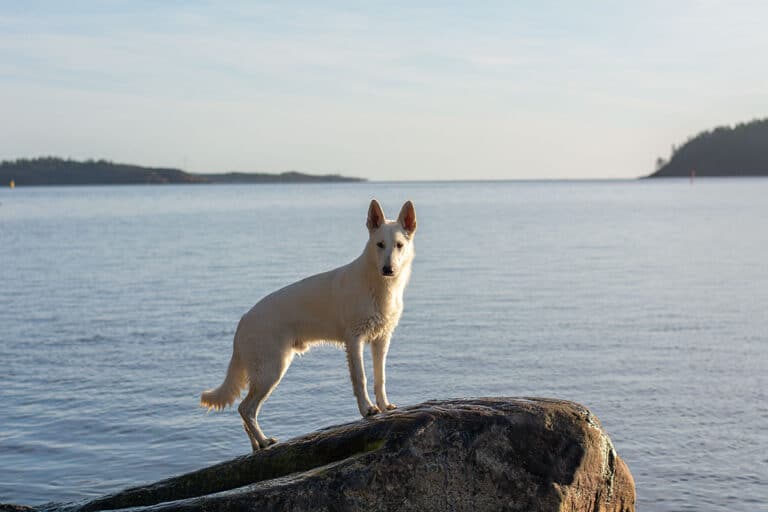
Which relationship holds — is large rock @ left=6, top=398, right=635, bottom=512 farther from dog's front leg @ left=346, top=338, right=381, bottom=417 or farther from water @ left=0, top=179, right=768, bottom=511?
water @ left=0, top=179, right=768, bottom=511

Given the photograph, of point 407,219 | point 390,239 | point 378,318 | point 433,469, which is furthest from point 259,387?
point 433,469

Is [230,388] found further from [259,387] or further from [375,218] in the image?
[375,218]

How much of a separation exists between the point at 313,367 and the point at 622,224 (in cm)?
4884

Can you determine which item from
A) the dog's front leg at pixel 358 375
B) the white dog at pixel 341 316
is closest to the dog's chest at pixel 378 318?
the white dog at pixel 341 316

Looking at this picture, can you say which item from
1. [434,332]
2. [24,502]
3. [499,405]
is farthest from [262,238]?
[499,405]

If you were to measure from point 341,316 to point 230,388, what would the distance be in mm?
1427

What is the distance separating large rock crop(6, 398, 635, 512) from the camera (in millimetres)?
5727

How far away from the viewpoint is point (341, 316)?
25.9 feet

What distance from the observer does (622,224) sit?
61.3m

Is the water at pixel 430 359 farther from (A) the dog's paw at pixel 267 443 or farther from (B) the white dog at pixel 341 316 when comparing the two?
(B) the white dog at pixel 341 316

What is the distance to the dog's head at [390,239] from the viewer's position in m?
7.70

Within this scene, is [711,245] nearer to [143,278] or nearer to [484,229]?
[484,229]

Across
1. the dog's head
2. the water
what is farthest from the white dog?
the water

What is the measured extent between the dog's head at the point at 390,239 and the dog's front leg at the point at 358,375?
68 cm
